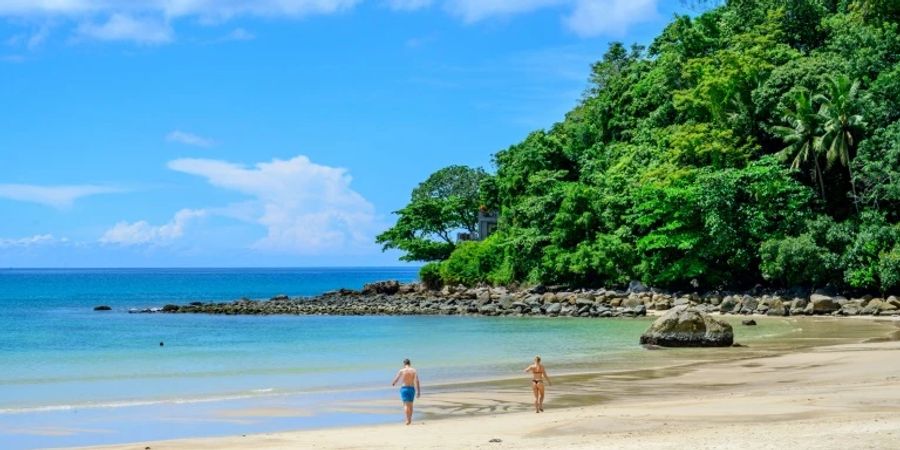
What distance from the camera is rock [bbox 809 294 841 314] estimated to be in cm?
4750

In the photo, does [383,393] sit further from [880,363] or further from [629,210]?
[629,210]

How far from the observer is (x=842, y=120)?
52875mm

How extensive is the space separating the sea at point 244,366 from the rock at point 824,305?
333 inches

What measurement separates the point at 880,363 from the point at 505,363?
11304 mm

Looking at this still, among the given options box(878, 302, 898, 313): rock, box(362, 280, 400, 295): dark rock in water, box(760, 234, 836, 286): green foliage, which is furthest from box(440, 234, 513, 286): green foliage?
box(878, 302, 898, 313): rock

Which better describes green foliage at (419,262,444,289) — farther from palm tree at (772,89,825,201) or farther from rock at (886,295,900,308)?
rock at (886,295,900,308)

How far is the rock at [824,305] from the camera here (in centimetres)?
4750

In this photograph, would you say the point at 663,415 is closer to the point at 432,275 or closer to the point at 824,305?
the point at 824,305

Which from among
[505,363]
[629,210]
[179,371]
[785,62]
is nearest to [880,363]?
[505,363]

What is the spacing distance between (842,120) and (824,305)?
11492mm

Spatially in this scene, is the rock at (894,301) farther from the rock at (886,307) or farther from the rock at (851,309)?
the rock at (851,309)

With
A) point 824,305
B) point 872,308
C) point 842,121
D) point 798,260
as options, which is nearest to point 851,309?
point 872,308

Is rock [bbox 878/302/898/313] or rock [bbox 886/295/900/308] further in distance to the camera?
rock [bbox 886/295/900/308]

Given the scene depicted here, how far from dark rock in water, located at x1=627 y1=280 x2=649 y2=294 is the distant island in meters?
0.86
